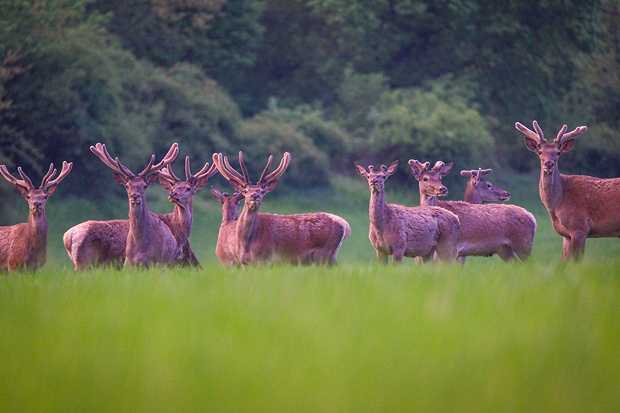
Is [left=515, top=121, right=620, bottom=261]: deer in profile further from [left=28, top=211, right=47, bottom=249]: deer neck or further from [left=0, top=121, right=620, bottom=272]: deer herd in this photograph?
[left=28, top=211, right=47, bottom=249]: deer neck

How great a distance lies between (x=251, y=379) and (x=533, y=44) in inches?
1592

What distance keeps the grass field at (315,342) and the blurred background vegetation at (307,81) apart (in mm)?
17028

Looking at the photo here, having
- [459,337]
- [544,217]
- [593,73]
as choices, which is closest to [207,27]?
[544,217]

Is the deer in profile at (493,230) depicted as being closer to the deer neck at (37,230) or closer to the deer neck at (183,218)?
the deer neck at (183,218)

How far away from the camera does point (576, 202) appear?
11898mm

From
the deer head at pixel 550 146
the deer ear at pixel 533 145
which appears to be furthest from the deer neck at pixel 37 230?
the deer ear at pixel 533 145

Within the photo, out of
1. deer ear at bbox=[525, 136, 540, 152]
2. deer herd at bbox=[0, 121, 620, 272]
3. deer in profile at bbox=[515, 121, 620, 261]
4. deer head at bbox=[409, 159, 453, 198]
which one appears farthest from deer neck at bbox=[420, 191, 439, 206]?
deer in profile at bbox=[515, 121, 620, 261]

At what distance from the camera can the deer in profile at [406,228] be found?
12.1m

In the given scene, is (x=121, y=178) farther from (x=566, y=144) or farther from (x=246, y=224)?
(x=566, y=144)

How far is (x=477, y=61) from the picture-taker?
143 feet

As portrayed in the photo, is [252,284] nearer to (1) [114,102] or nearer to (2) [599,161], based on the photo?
(1) [114,102]

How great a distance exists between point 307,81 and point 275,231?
31.7m

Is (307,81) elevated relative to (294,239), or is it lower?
elevated

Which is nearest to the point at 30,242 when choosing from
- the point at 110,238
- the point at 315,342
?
the point at 110,238
